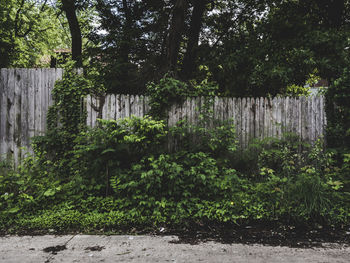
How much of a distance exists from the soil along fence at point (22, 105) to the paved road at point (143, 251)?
273 cm

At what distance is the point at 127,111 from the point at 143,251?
3.26 m

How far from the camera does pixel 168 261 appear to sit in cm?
256

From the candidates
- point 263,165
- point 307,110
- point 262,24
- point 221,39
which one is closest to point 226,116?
point 263,165

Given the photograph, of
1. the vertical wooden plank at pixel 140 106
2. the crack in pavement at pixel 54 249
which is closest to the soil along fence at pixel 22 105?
the vertical wooden plank at pixel 140 106

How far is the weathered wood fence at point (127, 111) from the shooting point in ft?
17.1

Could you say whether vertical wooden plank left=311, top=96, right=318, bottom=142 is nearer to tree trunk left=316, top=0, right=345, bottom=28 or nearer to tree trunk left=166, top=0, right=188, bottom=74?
tree trunk left=166, top=0, right=188, bottom=74

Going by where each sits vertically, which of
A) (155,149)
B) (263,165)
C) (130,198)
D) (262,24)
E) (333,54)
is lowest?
(130,198)

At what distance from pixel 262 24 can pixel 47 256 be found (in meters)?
8.38

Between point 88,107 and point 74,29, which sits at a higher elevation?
point 74,29

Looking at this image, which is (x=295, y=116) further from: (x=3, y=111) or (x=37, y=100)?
(x=3, y=111)

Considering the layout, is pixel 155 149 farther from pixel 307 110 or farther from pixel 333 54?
pixel 333 54

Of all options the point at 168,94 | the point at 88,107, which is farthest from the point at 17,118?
the point at 168,94

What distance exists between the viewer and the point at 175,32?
6.57 meters

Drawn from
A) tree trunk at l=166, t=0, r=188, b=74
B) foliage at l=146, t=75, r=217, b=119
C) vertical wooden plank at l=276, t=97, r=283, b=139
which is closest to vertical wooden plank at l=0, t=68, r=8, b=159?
foliage at l=146, t=75, r=217, b=119
